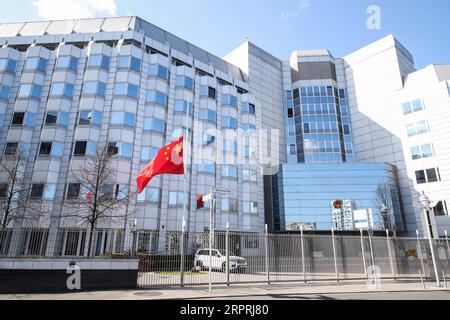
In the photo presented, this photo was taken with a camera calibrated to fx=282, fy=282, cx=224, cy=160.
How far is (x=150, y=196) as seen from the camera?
3409 centimetres

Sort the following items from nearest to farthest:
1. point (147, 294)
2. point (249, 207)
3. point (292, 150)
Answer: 1. point (147, 294)
2. point (249, 207)
3. point (292, 150)

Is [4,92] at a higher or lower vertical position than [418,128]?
lower

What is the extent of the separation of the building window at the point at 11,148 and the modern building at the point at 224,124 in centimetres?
11

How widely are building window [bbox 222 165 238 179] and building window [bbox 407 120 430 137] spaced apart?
106ft

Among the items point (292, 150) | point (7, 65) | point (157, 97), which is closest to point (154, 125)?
point (157, 97)

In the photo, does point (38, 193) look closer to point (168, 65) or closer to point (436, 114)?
point (168, 65)

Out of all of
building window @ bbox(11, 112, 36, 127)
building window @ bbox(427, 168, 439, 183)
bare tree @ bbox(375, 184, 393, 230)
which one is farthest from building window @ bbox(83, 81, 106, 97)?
building window @ bbox(427, 168, 439, 183)

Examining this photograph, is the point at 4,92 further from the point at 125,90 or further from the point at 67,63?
the point at 125,90

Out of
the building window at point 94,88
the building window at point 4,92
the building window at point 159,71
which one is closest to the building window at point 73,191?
the building window at point 94,88

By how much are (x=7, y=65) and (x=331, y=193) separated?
5024cm

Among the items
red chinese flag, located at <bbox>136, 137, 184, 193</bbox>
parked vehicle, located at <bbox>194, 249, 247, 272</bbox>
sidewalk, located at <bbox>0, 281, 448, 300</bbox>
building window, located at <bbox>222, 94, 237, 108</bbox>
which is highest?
building window, located at <bbox>222, 94, 237, 108</bbox>

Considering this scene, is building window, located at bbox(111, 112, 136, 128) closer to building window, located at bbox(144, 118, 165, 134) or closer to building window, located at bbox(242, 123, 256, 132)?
building window, located at bbox(144, 118, 165, 134)

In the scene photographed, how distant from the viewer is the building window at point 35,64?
35.2m

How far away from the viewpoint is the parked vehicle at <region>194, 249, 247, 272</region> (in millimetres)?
15578
